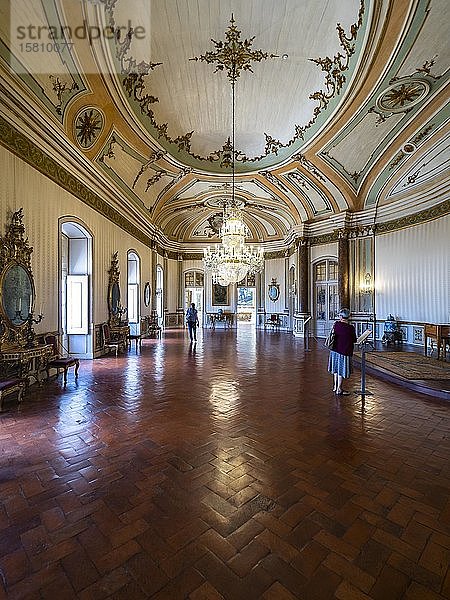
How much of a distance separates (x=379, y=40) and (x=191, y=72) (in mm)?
3541

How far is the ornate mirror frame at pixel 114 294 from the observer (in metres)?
9.31

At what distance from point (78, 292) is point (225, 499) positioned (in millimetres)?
7063

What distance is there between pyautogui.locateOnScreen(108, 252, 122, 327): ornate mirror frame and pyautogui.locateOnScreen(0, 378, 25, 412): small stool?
454 cm

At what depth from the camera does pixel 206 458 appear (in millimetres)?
2945

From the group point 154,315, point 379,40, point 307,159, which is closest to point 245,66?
point 379,40

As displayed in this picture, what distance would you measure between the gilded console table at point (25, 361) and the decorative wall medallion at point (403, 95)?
28.2 feet

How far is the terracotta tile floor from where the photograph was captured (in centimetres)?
166

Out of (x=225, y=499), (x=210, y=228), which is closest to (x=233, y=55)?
(x=225, y=499)

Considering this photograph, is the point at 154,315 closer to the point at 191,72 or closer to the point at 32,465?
the point at 191,72

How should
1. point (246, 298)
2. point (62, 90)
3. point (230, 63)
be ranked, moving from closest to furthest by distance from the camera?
point (62, 90) → point (230, 63) → point (246, 298)

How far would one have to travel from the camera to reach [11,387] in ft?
14.5

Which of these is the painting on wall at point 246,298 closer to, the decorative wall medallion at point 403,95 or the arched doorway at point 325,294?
the arched doorway at point 325,294

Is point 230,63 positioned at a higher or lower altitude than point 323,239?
higher

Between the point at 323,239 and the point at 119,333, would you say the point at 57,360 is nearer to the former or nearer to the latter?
the point at 119,333
